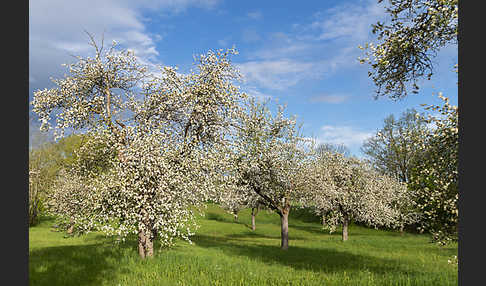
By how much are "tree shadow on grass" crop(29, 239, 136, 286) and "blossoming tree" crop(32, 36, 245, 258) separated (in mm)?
1601

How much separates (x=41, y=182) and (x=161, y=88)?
40761 millimetres

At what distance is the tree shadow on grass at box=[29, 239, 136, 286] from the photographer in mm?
12312

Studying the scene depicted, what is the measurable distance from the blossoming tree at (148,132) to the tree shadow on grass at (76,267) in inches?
63.0

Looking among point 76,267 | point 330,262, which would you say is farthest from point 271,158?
point 76,267

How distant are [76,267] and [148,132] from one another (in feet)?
23.7

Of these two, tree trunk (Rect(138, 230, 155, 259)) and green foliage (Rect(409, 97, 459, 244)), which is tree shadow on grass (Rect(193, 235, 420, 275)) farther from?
tree trunk (Rect(138, 230, 155, 259))

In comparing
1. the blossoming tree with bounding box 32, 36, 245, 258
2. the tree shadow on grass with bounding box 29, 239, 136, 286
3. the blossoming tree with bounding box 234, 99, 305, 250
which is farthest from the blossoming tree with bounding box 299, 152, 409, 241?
the tree shadow on grass with bounding box 29, 239, 136, 286

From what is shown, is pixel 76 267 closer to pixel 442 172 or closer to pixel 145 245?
pixel 145 245

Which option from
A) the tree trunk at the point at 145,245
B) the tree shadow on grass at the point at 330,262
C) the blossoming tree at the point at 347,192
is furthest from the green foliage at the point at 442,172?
the blossoming tree at the point at 347,192

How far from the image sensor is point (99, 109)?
17.6 metres

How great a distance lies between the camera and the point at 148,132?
53.7 ft

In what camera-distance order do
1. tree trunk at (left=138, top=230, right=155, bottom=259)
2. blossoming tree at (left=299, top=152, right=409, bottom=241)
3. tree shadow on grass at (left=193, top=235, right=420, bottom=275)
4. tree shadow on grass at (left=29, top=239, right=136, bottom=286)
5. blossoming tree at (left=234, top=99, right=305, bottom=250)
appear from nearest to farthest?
tree shadow on grass at (left=29, top=239, right=136, bottom=286) → tree shadow on grass at (left=193, top=235, right=420, bottom=275) → tree trunk at (left=138, top=230, right=155, bottom=259) → blossoming tree at (left=234, top=99, right=305, bottom=250) → blossoming tree at (left=299, top=152, right=409, bottom=241)
